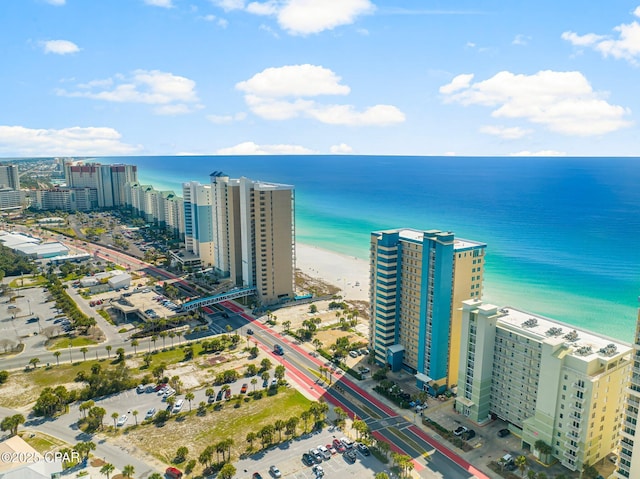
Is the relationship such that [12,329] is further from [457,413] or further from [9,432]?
[457,413]

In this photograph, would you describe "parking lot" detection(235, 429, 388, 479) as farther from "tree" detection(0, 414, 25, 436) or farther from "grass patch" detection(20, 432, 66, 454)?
"tree" detection(0, 414, 25, 436)

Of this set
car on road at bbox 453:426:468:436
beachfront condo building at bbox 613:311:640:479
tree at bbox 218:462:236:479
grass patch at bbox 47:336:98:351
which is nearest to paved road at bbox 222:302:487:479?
car on road at bbox 453:426:468:436

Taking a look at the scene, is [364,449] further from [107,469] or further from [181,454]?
[107,469]

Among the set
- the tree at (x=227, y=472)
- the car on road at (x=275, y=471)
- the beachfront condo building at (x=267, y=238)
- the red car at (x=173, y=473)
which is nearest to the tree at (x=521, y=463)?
the car on road at (x=275, y=471)

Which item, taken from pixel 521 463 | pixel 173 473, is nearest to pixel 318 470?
pixel 173 473

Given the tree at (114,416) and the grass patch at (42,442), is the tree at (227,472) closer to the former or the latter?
the tree at (114,416)

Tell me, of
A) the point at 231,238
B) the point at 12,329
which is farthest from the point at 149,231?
the point at 12,329

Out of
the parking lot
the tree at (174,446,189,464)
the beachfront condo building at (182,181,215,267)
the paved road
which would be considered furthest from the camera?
the beachfront condo building at (182,181,215,267)
